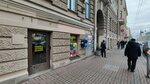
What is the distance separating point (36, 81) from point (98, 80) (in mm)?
2298

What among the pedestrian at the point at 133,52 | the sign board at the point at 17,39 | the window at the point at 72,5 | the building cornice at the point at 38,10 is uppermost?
the window at the point at 72,5

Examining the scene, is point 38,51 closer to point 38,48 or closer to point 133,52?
point 38,48

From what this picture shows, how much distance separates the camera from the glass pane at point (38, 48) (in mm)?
7222

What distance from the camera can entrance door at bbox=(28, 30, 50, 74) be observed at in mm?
6945

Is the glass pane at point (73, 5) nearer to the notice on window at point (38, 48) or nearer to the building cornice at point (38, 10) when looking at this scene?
the building cornice at point (38, 10)

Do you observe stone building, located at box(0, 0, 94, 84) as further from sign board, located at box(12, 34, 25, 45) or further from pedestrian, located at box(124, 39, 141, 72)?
pedestrian, located at box(124, 39, 141, 72)

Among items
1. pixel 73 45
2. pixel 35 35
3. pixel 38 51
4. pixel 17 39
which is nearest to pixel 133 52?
pixel 73 45

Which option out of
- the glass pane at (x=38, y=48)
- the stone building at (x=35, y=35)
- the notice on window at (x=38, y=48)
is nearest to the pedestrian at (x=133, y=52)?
the stone building at (x=35, y=35)

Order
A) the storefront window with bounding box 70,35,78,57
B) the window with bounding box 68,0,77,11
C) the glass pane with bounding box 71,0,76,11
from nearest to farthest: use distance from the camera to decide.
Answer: the window with bounding box 68,0,77,11, the glass pane with bounding box 71,0,76,11, the storefront window with bounding box 70,35,78,57

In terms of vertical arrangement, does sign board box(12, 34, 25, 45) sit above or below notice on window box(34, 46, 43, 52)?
above

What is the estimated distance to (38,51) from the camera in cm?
753

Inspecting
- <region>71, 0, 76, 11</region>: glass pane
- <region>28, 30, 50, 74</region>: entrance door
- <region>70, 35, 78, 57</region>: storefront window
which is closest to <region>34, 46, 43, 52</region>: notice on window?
<region>28, 30, 50, 74</region>: entrance door

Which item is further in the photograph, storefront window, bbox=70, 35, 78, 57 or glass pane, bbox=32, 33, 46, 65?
storefront window, bbox=70, 35, 78, 57

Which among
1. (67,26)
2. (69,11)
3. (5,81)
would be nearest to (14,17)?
(5,81)
